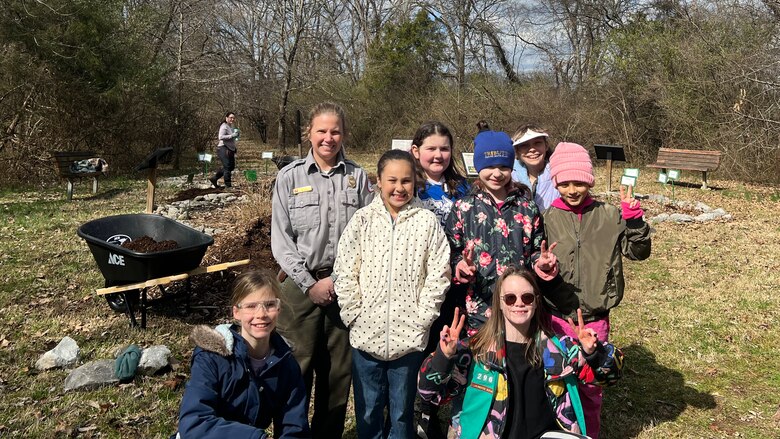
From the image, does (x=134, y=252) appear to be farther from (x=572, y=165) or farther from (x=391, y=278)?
(x=572, y=165)

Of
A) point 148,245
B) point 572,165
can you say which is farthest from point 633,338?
point 148,245

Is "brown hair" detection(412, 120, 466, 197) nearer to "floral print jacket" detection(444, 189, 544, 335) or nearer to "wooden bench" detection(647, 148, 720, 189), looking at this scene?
"floral print jacket" detection(444, 189, 544, 335)

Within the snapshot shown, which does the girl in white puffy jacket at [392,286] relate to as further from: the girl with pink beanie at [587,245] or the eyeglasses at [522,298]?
the girl with pink beanie at [587,245]

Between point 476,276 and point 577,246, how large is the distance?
0.54 meters

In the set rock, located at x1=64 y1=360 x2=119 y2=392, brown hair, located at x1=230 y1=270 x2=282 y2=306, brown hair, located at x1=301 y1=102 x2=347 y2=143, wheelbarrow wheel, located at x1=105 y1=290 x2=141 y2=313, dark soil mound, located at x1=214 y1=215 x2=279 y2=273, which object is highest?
brown hair, located at x1=301 y1=102 x2=347 y2=143

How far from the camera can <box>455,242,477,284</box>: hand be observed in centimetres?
265

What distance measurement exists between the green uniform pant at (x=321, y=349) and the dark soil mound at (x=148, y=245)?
2511 mm

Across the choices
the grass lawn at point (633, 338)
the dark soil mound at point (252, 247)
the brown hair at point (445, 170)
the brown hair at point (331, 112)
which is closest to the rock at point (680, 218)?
the grass lawn at point (633, 338)

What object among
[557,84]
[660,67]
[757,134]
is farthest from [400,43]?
[757,134]

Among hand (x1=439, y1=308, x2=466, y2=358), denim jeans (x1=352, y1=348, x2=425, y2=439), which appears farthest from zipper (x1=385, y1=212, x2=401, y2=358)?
hand (x1=439, y1=308, x2=466, y2=358)

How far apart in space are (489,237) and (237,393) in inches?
54.6

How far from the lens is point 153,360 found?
13.8ft

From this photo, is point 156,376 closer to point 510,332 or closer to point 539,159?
point 510,332

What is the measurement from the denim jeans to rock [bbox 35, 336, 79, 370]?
2784 millimetres
